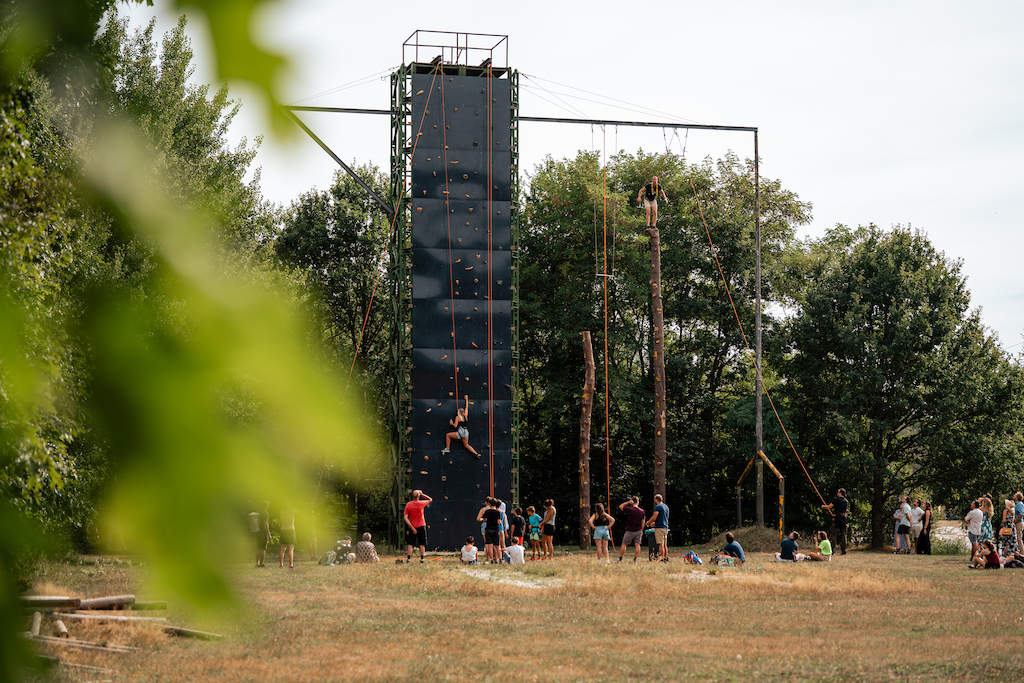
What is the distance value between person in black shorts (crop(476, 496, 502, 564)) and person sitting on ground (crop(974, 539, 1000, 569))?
31.4 ft

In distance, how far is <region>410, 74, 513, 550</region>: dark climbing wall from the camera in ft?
79.9

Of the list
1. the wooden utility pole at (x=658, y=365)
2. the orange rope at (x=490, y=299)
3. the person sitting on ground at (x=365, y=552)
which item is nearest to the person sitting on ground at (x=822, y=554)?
the wooden utility pole at (x=658, y=365)

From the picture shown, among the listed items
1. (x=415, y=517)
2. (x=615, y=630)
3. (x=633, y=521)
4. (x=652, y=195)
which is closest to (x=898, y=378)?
(x=652, y=195)

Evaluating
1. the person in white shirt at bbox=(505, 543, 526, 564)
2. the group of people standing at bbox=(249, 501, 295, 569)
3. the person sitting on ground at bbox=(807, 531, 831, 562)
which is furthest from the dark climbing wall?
the group of people standing at bbox=(249, 501, 295, 569)

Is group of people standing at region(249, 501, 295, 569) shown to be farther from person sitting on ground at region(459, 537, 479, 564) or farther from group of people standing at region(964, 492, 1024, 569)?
group of people standing at region(964, 492, 1024, 569)

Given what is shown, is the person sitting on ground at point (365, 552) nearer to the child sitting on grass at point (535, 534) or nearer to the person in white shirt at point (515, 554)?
the person in white shirt at point (515, 554)

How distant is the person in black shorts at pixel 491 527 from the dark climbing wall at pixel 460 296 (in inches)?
149

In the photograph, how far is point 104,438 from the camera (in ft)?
1.47

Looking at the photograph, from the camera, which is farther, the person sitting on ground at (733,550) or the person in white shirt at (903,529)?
the person in white shirt at (903,529)

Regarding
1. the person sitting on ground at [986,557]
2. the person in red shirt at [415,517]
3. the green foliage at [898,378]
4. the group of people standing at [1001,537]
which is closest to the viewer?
the person sitting on ground at [986,557]

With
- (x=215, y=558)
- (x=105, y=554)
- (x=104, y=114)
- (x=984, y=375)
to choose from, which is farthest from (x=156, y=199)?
(x=984, y=375)

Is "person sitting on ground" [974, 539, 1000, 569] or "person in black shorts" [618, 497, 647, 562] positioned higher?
"person in black shorts" [618, 497, 647, 562]

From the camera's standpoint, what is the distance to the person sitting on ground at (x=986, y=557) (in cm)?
1922

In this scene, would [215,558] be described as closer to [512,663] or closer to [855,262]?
[512,663]
